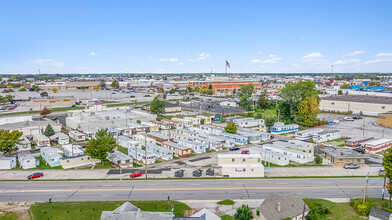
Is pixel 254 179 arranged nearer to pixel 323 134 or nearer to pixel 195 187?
pixel 195 187

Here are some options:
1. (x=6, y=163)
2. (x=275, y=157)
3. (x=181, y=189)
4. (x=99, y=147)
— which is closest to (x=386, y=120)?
(x=275, y=157)

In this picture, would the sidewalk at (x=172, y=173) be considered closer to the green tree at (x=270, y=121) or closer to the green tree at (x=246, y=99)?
the green tree at (x=270, y=121)

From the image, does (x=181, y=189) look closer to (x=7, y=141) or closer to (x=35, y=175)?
(x=35, y=175)

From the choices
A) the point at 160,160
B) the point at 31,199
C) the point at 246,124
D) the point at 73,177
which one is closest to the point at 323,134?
the point at 246,124

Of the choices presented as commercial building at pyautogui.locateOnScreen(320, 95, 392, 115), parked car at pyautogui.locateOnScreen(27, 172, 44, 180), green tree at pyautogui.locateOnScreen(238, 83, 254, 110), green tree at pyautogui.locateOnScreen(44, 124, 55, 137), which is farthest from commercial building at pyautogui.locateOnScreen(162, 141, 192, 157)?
commercial building at pyautogui.locateOnScreen(320, 95, 392, 115)

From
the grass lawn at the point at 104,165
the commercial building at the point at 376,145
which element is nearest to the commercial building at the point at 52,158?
the grass lawn at the point at 104,165

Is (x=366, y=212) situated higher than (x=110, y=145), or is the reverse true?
(x=110, y=145)

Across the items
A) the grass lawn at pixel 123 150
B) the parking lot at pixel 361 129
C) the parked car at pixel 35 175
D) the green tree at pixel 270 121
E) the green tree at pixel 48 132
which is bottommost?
the grass lawn at pixel 123 150

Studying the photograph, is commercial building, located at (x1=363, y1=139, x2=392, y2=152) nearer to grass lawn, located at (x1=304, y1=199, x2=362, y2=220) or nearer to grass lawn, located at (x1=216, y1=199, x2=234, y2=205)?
grass lawn, located at (x1=304, y1=199, x2=362, y2=220)
